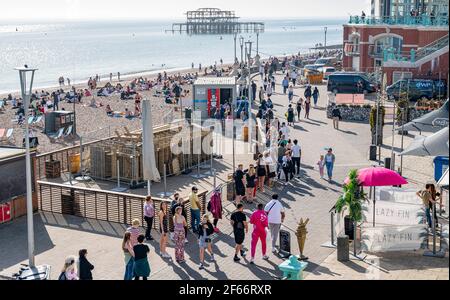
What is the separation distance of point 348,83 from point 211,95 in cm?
1175

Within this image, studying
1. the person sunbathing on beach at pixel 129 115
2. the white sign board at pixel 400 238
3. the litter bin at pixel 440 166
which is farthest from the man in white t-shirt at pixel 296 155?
the person sunbathing on beach at pixel 129 115

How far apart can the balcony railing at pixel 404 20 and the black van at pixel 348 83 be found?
17.9ft

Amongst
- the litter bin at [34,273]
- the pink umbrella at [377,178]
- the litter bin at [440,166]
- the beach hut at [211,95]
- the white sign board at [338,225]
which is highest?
the beach hut at [211,95]

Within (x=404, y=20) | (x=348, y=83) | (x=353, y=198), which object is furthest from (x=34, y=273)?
(x=404, y=20)

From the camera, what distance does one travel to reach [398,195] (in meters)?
16.6

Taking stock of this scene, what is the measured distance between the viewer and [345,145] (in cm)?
2700

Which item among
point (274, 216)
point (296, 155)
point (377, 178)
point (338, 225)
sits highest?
point (377, 178)

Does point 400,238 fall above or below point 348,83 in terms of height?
below

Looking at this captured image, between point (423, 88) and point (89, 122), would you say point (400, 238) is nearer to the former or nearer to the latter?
point (423, 88)

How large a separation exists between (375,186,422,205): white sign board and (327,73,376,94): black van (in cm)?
2555

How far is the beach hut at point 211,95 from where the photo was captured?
1324 inches

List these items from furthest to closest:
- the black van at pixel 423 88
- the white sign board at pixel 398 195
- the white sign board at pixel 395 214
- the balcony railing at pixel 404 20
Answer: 1. the balcony railing at pixel 404 20
2. the black van at pixel 423 88
3. the white sign board at pixel 398 195
4. the white sign board at pixel 395 214

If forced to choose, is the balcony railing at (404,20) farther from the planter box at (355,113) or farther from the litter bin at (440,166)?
the litter bin at (440,166)
